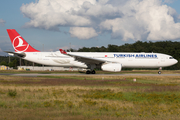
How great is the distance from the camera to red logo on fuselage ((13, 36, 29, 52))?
33344 millimetres

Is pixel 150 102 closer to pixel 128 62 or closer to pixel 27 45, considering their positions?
pixel 128 62

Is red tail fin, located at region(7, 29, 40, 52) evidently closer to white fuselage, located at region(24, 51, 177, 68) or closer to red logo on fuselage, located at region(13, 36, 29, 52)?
red logo on fuselage, located at region(13, 36, 29, 52)

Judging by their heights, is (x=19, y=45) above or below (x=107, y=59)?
above

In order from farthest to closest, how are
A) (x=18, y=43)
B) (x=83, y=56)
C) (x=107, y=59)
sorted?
(x=18, y=43) → (x=107, y=59) → (x=83, y=56)

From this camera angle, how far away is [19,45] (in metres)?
33.4

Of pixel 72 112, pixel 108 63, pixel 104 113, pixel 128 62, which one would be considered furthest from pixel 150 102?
pixel 128 62

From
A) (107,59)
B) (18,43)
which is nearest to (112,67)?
(107,59)

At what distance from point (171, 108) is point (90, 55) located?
24630 mm

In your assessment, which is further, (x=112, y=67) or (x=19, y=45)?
(x=19, y=45)

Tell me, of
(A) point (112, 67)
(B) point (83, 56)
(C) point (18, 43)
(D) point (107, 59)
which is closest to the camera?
(A) point (112, 67)

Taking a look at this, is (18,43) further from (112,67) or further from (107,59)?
(112,67)

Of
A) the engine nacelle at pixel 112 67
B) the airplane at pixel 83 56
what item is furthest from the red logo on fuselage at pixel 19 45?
the engine nacelle at pixel 112 67

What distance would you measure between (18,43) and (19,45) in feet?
1.27

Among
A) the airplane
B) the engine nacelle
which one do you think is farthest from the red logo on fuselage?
the engine nacelle
